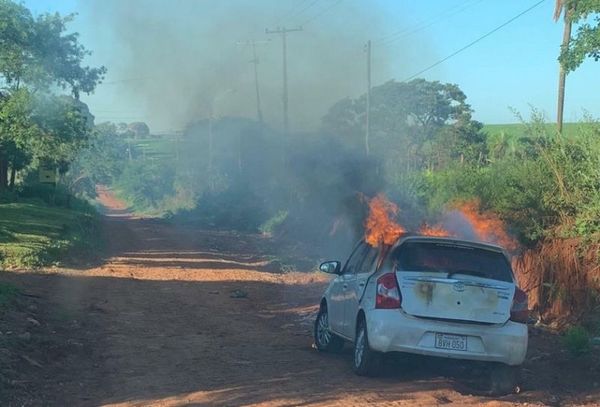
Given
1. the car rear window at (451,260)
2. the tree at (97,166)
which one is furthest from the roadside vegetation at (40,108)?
the tree at (97,166)

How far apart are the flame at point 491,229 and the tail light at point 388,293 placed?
17.5 ft

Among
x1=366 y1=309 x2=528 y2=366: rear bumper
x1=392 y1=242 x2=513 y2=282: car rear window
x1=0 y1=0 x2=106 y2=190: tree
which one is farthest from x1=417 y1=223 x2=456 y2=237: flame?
x1=0 y1=0 x2=106 y2=190: tree

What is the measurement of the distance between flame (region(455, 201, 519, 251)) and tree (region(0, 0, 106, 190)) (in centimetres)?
1758

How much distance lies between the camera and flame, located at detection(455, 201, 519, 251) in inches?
497

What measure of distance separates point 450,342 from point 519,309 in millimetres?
804

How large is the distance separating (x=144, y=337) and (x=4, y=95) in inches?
758

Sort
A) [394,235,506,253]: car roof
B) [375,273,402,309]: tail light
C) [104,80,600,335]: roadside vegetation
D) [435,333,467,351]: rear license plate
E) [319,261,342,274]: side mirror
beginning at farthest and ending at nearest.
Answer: [104,80,600,335]: roadside vegetation, [319,261,342,274]: side mirror, [394,235,506,253]: car roof, [375,273,402,309]: tail light, [435,333,467,351]: rear license plate

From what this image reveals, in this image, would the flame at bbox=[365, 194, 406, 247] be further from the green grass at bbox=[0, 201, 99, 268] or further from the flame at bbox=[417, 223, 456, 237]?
the green grass at bbox=[0, 201, 99, 268]

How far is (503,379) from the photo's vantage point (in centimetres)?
758

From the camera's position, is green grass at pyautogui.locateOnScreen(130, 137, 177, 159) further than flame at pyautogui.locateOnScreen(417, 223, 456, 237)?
Yes

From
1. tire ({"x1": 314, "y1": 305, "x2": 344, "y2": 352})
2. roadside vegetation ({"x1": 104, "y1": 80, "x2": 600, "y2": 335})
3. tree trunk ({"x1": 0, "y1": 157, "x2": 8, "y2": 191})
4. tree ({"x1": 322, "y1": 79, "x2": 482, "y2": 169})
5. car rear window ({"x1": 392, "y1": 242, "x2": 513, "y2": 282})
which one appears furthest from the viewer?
tree ({"x1": 322, "y1": 79, "x2": 482, "y2": 169})

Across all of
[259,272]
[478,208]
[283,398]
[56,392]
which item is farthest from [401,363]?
[259,272]

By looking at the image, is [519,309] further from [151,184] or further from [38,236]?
[151,184]

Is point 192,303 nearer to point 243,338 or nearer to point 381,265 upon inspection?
point 243,338
